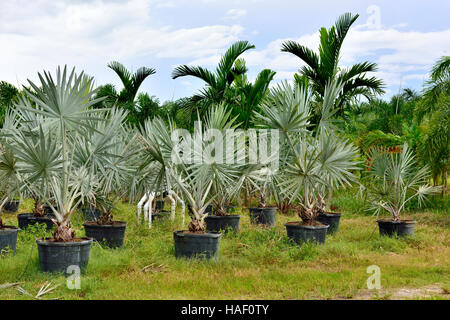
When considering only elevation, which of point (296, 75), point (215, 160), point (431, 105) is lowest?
point (215, 160)

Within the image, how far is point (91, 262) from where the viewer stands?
648cm

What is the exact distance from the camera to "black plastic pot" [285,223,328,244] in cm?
812

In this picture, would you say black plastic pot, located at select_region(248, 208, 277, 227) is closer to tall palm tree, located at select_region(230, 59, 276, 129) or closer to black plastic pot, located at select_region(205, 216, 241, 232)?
black plastic pot, located at select_region(205, 216, 241, 232)

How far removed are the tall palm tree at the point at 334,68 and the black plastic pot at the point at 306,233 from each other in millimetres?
5304

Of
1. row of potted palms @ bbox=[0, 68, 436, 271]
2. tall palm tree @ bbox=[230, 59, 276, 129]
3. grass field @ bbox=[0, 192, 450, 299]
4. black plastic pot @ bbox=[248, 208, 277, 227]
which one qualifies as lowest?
grass field @ bbox=[0, 192, 450, 299]

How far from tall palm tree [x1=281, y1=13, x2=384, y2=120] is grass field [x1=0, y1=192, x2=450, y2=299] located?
5.17m

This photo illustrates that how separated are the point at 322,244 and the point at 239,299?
11.7 feet

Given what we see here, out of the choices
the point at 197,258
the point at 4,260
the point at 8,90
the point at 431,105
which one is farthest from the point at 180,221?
the point at 8,90

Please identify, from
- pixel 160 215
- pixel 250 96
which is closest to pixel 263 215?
pixel 160 215

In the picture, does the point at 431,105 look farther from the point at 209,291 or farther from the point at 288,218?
the point at 209,291

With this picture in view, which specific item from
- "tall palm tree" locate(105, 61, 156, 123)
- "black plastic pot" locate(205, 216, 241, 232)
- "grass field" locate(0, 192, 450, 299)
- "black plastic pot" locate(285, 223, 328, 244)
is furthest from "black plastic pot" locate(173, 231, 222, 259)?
"tall palm tree" locate(105, 61, 156, 123)

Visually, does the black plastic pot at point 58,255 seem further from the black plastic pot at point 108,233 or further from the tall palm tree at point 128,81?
the tall palm tree at point 128,81

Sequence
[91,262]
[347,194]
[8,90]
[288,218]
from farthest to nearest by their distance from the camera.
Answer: [8,90] < [347,194] < [288,218] < [91,262]

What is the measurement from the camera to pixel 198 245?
6.91 m
